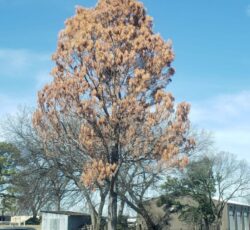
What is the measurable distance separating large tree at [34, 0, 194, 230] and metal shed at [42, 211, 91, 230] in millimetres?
20468

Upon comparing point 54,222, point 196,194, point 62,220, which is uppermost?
point 196,194

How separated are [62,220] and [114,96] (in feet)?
76.0

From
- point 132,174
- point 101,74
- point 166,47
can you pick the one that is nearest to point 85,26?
point 101,74

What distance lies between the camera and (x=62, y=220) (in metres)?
39.6

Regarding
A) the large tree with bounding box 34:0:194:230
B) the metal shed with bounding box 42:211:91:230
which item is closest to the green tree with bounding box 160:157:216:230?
the metal shed with bounding box 42:211:91:230

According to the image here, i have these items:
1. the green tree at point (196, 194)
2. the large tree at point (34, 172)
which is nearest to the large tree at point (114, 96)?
the large tree at point (34, 172)

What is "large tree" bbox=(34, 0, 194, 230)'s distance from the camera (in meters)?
18.8

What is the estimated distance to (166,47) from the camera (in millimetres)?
19641

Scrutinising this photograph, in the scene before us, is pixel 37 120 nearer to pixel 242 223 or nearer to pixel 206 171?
pixel 206 171

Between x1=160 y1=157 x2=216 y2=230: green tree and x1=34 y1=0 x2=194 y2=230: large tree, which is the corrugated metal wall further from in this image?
x1=34 y1=0 x2=194 y2=230: large tree

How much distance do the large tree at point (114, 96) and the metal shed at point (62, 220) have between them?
20.5 metres

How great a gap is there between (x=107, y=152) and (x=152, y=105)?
8.94 ft

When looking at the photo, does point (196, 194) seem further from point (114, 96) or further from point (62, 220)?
point (114, 96)

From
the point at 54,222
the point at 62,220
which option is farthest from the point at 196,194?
the point at 54,222
